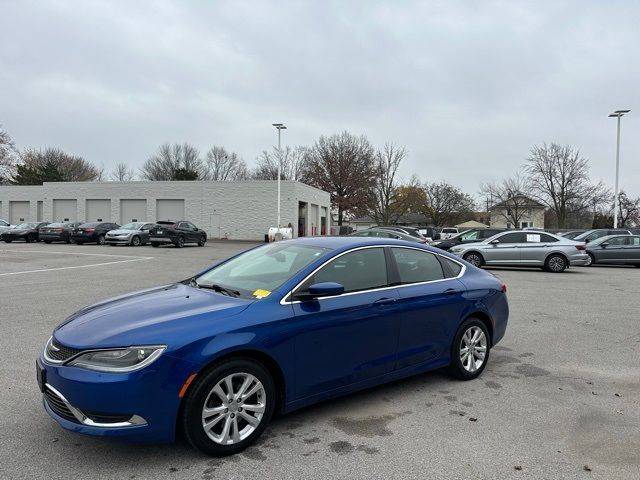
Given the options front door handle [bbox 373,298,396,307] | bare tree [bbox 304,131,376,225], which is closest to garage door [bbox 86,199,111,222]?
bare tree [bbox 304,131,376,225]

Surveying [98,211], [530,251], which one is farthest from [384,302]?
[98,211]

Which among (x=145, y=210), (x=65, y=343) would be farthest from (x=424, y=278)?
(x=145, y=210)

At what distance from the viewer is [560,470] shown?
3.21 metres

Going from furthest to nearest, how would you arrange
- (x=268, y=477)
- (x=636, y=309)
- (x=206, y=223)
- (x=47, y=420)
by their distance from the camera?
(x=206, y=223), (x=636, y=309), (x=47, y=420), (x=268, y=477)

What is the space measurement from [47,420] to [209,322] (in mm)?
1770

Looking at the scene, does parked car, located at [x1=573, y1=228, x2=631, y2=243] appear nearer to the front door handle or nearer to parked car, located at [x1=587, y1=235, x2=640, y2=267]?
parked car, located at [x1=587, y1=235, x2=640, y2=267]

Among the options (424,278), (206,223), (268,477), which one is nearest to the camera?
(268,477)

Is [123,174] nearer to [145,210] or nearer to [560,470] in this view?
[145,210]

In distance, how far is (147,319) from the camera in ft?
11.2

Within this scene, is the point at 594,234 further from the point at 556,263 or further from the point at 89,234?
the point at 89,234

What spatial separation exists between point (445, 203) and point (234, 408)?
8048 cm

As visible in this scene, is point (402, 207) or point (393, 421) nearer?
point (393, 421)

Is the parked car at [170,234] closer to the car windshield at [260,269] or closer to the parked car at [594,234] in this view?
the parked car at [594,234]

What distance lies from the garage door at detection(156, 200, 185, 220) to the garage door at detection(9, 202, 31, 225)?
17.0m
